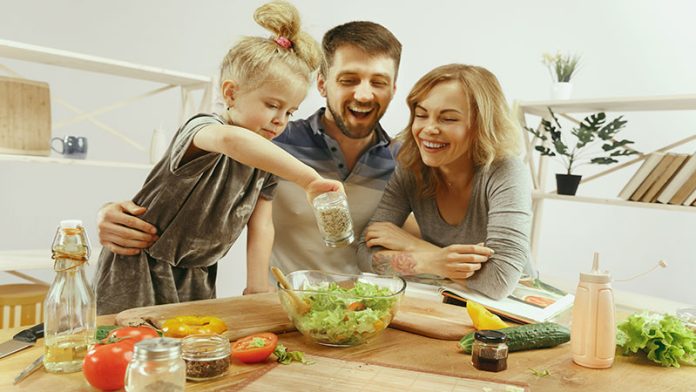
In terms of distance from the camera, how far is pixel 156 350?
89 centimetres

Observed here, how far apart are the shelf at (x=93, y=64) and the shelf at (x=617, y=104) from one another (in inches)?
73.6

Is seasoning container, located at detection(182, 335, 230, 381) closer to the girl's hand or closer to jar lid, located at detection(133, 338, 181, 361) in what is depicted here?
jar lid, located at detection(133, 338, 181, 361)

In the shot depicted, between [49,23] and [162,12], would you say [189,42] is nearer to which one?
[162,12]

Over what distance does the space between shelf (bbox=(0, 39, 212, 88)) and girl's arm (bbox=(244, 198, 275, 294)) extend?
1314 millimetres

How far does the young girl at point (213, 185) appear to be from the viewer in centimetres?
169

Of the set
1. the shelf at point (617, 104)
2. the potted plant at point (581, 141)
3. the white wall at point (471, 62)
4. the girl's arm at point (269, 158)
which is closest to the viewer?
the girl's arm at point (269, 158)

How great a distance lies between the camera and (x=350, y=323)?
124 centimetres

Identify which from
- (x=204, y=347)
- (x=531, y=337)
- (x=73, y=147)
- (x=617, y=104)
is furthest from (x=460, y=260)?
(x=73, y=147)

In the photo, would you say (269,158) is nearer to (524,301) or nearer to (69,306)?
(69,306)

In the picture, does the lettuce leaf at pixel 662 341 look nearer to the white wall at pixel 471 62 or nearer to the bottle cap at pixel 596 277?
the bottle cap at pixel 596 277

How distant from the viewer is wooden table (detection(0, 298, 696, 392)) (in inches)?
41.0

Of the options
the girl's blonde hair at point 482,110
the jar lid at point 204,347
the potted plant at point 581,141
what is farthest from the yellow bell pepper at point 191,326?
the potted plant at point 581,141

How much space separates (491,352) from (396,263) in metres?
0.90

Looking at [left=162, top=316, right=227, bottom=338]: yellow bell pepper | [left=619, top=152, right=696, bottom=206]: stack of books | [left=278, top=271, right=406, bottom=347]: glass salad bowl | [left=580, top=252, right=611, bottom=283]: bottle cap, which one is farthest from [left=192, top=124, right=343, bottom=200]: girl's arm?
[left=619, top=152, right=696, bottom=206]: stack of books
